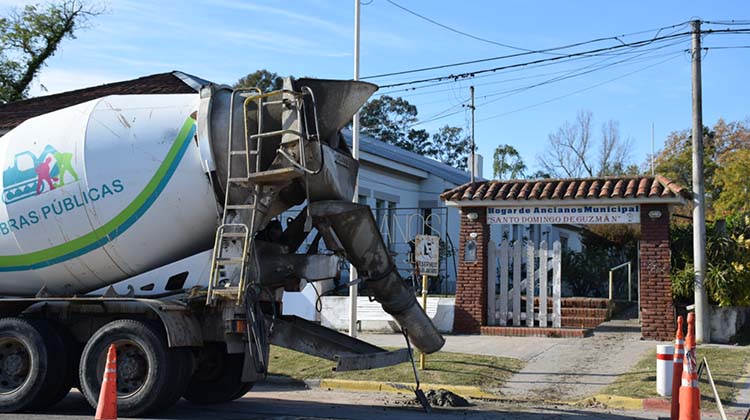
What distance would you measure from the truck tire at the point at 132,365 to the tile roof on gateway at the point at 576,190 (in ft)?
30.3

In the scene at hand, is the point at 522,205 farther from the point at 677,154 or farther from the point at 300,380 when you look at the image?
the point at 677,154

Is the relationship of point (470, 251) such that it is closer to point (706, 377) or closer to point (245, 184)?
point (706, 377)

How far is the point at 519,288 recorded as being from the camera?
54.3 feet

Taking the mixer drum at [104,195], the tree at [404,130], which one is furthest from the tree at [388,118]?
the mixer drum at [104,195]

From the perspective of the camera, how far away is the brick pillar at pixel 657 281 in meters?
15.2

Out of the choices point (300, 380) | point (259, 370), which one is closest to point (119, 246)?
point (259, 370)

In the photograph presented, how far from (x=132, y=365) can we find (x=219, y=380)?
162 centimetres

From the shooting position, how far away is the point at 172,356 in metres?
8.77

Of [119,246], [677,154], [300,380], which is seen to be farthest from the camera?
[677,154]

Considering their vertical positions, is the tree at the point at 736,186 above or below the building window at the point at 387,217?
above

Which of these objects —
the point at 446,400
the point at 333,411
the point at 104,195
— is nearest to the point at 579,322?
the point at 446,400

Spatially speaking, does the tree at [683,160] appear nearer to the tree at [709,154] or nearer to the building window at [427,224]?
the tree at [709,154]

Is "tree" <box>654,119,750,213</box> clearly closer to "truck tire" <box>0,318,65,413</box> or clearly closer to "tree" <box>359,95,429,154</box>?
"tree" <box>359,95,429,154</box>

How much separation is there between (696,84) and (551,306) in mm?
5164
